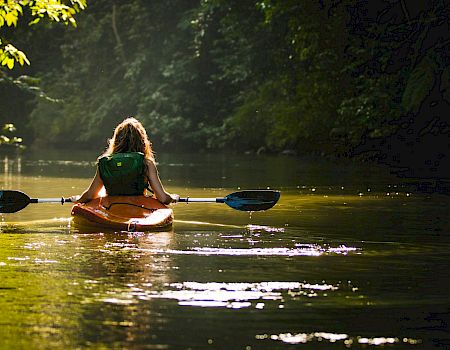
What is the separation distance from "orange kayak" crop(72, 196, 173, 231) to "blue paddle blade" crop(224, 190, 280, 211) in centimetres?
115

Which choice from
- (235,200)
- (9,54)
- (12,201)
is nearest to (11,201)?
(12,201)

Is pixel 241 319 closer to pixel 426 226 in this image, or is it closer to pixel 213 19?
pixel 426 226

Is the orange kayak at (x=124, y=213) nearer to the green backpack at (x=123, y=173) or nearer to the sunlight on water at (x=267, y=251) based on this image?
the green backpack at (x=123, y=173)

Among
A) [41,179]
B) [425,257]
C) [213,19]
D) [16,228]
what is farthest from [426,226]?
[213,19]

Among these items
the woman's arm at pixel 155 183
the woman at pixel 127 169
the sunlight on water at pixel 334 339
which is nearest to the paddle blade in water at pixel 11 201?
the woman at pixel 127 169

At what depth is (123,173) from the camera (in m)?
15.4

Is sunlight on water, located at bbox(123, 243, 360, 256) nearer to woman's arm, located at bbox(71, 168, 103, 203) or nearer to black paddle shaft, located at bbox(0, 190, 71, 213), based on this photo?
woman's arm, located at bbox(71, 168, 103, 203)

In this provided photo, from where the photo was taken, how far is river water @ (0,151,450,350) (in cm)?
798

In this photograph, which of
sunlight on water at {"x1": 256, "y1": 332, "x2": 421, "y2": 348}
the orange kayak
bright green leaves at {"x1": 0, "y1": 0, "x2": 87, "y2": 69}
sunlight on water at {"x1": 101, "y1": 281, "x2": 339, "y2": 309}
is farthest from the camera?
Answer: bright green leaves at {"x1": 0, "y1": 0, "x2": 87, "y2": 69}

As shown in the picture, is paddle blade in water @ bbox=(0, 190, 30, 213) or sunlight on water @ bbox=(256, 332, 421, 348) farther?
paddle blade in water @ bbox=(0, 190, 30, 213)

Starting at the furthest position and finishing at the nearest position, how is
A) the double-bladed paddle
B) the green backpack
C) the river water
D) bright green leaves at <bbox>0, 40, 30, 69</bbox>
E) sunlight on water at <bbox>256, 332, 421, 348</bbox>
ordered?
bright green leaves at <bbox>0, 40, 30, 69</bbox>
the double-bladed paddle
the green backpack
the river water
sunlight on water at <bbox>256, 332, 421, 348</bbox>

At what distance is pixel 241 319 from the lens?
335 inches

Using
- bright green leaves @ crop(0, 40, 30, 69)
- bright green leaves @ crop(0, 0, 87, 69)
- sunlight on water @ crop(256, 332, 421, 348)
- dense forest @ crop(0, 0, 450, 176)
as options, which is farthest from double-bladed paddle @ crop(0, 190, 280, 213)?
sunlight on water @ crop(256, 332, 421, 348)

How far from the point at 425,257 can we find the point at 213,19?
45.1 m
